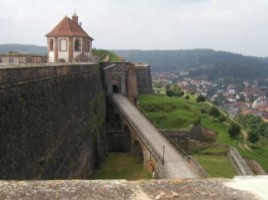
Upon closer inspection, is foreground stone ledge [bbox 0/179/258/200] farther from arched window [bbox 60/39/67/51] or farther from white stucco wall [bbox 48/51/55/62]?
white stucco wall [bbox 48/51/55/62]

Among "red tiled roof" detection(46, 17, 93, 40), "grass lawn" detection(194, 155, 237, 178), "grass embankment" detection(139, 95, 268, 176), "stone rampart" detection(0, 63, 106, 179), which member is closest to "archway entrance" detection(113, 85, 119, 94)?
"grass embankment" detection(139, 95, 268, 176)

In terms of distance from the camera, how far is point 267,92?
167 metres

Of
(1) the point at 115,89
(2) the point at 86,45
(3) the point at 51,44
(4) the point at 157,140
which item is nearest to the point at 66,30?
(3) the point at 51,44

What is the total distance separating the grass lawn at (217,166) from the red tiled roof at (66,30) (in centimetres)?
1886

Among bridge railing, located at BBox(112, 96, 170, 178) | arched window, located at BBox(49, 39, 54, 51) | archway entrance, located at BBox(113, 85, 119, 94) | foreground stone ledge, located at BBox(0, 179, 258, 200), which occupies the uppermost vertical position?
arched window, located at BBox(49, 39, 54, 51)

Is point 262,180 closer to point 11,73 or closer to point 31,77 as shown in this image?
point 11,73

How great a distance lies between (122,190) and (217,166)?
75.7 feet

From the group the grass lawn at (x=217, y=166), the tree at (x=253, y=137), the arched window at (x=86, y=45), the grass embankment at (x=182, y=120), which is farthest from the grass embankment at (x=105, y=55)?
the grass lawn at (x=217, y=166)

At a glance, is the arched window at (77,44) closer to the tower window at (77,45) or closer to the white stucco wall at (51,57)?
the tower window at (77,45)

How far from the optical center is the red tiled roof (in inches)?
1631

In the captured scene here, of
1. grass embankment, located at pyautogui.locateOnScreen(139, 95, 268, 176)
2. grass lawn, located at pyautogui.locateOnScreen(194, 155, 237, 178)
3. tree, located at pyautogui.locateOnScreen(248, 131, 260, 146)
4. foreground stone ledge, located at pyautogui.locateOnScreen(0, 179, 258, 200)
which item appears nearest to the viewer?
foreground stone ledge, located at pyautogui.locateOnScreen(0, 179, 258, 200)

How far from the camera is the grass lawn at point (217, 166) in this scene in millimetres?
25305

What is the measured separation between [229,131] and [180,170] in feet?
59.2

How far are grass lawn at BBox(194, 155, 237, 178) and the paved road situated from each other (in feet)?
7.72
